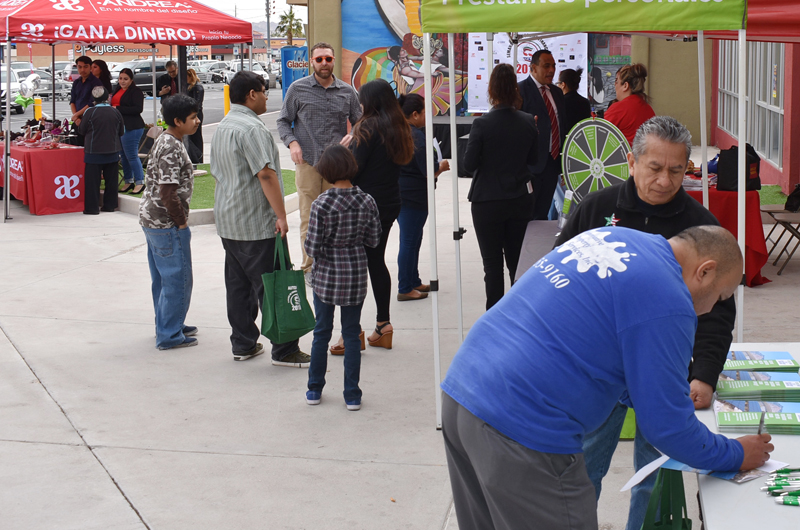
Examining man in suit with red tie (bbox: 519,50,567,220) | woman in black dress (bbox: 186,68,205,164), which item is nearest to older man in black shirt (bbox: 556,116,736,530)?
man in suit with red tie (bbox: 519,50,567,220)

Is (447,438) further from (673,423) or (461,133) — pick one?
(461,133)

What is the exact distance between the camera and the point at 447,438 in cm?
228

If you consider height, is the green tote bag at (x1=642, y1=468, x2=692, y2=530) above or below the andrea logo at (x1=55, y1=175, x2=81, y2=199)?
below

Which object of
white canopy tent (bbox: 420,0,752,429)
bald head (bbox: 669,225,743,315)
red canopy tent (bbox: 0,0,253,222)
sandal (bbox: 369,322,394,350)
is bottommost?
sandal (bbox: 369,322,394,350)

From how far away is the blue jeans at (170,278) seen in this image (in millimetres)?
5930

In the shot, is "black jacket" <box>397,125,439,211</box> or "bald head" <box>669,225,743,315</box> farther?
"black jacket" <box>397,125,439,211</box>

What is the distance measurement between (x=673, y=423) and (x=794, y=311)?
527 centimetres

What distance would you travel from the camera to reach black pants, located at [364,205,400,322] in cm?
588

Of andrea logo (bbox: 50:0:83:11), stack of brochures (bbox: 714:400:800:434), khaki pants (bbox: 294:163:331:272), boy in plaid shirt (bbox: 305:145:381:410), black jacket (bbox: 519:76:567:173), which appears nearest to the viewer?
stack of brochures (bbox: 714:400:800:434)

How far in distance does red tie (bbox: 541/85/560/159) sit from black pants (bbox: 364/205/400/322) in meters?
1.89

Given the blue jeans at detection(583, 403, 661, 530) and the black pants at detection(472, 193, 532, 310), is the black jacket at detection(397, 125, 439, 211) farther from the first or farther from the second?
the blue jeans at detection(583, 403, 661, 530)

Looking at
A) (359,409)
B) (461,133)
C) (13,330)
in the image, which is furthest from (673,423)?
(461,133)

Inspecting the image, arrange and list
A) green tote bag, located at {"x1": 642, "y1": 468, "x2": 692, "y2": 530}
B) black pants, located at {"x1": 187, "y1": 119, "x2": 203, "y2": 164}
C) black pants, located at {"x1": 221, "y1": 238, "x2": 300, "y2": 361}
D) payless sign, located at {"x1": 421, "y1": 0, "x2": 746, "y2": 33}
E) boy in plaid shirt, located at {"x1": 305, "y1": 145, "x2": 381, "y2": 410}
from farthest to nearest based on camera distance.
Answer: black pants, located at {"x1": 187, "y1": 119, "x2": 203, "y2": 164}, black pants, located at {"x1": 221, "y1": 238, "x2": 300, "y2": 361}, boy in plaid shirt, located at {"x1": 305, "y1": 145, "x2": 381, "y2": 410}, payless sign, located at {"x1": 421, "y1": 0, "x2": 746, "y2": 33}, green tote bag, located at {"x1": 642, "y1": 468, "x2": 692, "y2": 530}

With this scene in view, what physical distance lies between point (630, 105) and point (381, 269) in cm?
291
